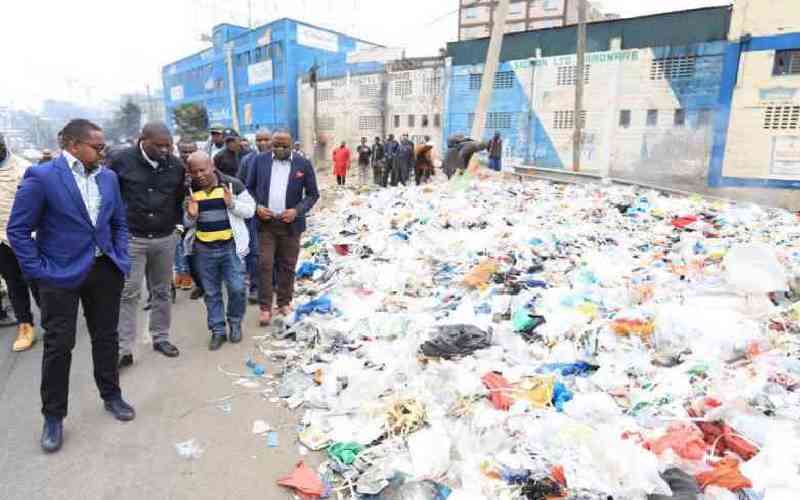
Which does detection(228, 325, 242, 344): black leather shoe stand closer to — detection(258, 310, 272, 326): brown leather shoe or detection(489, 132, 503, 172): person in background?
detection(258, 310, 272, 326): brown leather shoe

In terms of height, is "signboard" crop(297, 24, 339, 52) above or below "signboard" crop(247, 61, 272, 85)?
above

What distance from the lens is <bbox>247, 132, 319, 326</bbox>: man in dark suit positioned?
4.57 meters

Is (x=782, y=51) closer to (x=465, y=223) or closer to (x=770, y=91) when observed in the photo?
(x=770, y=91)

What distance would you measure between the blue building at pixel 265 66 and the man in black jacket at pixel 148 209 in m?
26.6

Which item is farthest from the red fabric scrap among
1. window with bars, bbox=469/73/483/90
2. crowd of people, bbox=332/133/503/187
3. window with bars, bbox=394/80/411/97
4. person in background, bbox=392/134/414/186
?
window with bars, bbox=394/80/411/97

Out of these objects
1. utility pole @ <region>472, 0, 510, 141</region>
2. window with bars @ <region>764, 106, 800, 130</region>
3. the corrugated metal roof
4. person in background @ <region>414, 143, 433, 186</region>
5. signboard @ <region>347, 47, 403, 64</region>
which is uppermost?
signboard @ <region>347, 47, 403, 64</region>

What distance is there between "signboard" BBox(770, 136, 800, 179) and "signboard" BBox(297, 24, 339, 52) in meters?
28.2

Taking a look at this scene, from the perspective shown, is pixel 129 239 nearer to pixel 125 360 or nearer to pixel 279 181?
pixel 125 360

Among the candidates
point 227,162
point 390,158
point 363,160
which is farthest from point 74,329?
point 363,160

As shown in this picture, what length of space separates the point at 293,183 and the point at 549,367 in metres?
2.61

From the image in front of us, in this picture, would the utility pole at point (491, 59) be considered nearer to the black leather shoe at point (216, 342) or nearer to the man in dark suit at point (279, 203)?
the man in dark suit at point (279, 203)

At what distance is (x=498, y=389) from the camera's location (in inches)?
119

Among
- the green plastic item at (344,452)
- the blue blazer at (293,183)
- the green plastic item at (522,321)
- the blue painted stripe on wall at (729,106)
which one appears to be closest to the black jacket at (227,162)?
the blue blazer at (293,183)

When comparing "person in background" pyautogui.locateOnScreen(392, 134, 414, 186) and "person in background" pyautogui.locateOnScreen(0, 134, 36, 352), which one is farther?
"person in background" pyautogui.locateOnScreen(392, 134, 414, 186)
